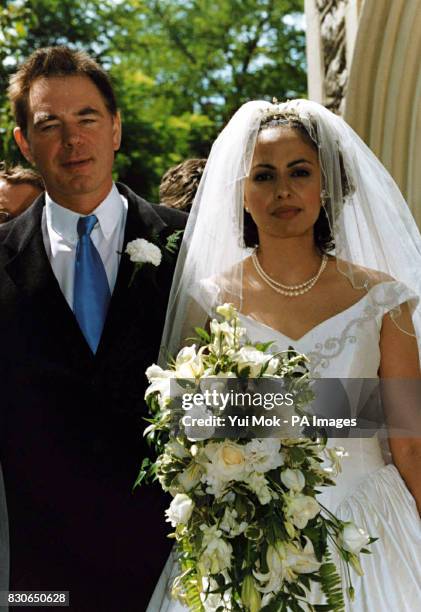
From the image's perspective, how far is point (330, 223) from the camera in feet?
10.9

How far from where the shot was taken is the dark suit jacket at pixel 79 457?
3.36 metres

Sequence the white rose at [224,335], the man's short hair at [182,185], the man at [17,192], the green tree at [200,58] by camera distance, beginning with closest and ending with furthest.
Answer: the white rose at [224,335] < the man's short hair at [182,185] < the man at [17,192] < the green tree at [200,58]

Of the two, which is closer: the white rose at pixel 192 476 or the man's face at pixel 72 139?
the white rose at pixel 192 476

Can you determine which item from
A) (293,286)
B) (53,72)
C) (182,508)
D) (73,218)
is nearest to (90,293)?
(73,218)

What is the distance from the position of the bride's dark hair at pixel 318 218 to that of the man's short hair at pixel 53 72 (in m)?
0.62

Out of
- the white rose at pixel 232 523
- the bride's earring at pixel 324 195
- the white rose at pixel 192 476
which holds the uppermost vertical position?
the bride's earring at pixel 324 195

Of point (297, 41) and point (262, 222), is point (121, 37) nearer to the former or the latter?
point (297, 41)

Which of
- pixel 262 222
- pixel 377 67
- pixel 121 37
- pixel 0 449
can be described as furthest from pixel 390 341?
pixel 121 37

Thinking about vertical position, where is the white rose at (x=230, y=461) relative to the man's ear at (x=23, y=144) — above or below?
below

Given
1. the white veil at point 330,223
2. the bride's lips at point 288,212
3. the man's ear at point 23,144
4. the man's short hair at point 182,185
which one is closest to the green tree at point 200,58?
the man's short hair at point 182,185

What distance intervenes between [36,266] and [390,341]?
1.16 meters

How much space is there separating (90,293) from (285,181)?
2.43 feet

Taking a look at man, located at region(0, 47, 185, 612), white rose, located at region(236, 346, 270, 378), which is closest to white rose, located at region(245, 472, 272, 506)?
white rose, located at region(236, 346, 270, 378)

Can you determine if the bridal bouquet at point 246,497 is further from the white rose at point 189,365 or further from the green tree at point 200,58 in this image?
the green tree at point 200,58
